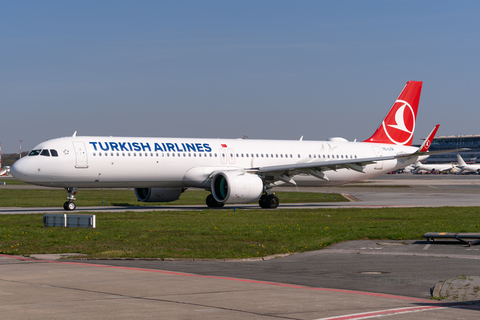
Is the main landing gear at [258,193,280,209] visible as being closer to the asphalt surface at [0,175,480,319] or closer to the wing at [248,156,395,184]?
the wing at [248,156,395,184]

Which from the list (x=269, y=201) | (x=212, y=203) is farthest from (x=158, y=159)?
(x=269, y=201)

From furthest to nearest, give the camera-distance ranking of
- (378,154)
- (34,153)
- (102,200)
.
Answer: (102,200) < (378,154) < (34,153)

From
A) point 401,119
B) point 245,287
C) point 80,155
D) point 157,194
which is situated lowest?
point 245,287

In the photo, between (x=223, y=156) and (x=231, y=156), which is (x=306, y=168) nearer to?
(x=231, y=156)

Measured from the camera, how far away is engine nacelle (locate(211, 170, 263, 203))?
34.9 meters

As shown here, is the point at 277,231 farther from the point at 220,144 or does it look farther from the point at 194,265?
the point at 220,144

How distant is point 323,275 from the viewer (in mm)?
12883

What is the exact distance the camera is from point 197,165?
121 ft

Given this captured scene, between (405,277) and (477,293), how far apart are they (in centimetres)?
214

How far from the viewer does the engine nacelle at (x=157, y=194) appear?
3909 centimetres

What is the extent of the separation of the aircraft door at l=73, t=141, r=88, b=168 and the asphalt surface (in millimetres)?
18117

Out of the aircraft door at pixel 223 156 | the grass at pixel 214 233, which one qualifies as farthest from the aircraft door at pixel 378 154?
the grass at pixel 214 233

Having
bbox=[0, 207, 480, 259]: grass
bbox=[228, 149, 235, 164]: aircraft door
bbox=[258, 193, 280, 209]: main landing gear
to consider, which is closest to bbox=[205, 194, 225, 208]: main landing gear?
bbox=[228, 149, 235, 164]: aircraft door

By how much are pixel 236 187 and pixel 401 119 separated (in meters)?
17.4
